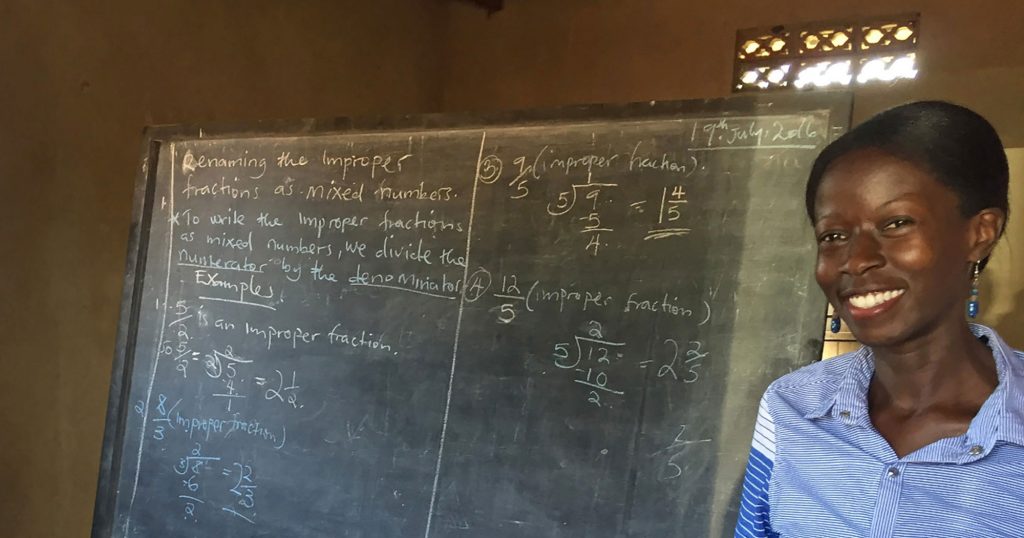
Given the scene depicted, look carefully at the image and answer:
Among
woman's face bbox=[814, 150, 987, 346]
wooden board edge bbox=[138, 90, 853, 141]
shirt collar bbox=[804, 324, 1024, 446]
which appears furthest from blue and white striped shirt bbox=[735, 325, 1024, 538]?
wooden board edge bbox=[138, 90, 853, 141]

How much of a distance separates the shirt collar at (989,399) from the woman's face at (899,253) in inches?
3.6

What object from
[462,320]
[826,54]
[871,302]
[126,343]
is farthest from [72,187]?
[826,54]

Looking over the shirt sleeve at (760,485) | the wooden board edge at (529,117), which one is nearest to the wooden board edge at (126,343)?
the wooden board edge at (529,117)

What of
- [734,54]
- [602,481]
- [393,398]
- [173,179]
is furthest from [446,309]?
[734,54]

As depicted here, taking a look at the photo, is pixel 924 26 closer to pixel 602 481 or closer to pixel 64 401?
pixel 602 481

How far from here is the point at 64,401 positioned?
228 centimetres

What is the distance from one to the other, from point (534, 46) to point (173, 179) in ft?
7.29

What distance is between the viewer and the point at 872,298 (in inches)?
36.5

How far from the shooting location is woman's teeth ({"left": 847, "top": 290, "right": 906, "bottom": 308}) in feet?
Answer: 2.99

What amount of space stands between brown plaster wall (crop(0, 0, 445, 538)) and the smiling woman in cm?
225

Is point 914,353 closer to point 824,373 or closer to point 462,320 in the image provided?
point 824,373

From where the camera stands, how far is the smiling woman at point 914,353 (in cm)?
86

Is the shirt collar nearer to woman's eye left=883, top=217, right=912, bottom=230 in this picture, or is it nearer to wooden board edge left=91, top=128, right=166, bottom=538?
woman's eye left=883, top=217, right=912, bottom=230

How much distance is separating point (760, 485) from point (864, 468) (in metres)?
0.18
